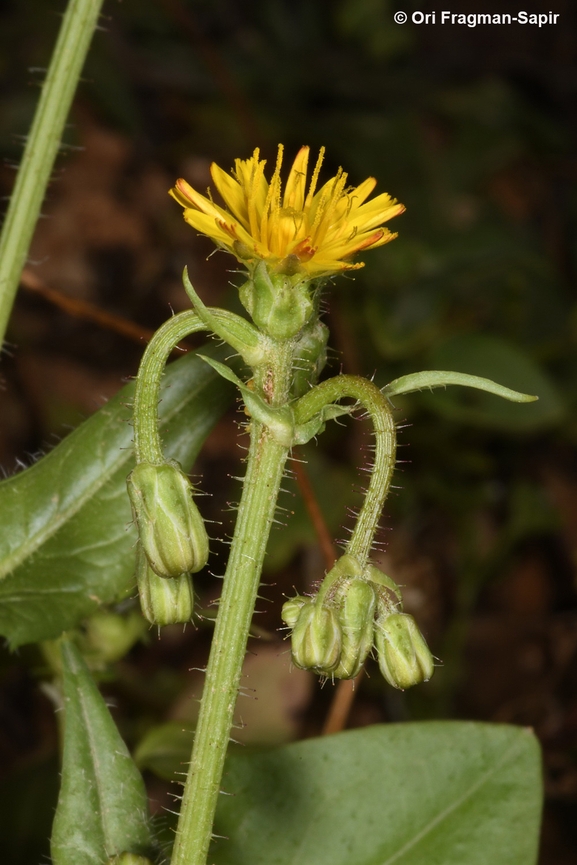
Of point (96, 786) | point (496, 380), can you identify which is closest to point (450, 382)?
point (96, 786)

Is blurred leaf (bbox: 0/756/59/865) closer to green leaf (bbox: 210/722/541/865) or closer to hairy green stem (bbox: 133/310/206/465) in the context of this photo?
green leaf (bbox: 210/722/541/865)

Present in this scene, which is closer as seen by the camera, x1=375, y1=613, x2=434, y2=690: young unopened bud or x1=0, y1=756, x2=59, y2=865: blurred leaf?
x1=375, y1=613, x2=434, y2=690: young unopened bud

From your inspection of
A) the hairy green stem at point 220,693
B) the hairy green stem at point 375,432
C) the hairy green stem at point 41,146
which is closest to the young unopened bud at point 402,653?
the hairy green stem at point 375,432

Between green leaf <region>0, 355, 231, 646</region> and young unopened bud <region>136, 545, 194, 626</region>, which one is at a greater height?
green leaf <region>0, 355, 231, 646</region>

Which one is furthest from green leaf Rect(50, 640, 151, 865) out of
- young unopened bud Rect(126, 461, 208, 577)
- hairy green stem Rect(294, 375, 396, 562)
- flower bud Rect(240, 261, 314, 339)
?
flower bud Rect(240, 261, 314, 339)

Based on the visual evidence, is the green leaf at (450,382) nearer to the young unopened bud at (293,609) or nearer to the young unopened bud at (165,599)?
the young unopened bud at (293,609)

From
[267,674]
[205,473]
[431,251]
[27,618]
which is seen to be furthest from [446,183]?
[27,618]

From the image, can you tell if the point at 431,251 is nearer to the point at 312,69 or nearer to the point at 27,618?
the point at 312,69
